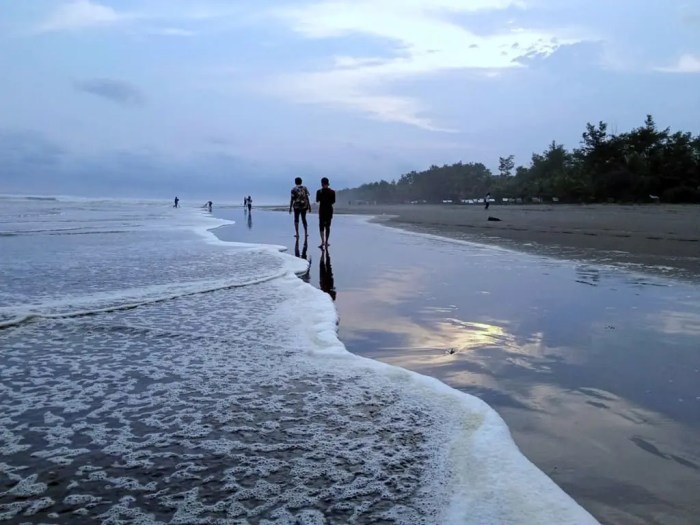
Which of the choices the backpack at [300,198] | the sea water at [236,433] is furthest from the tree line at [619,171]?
the sea water at [236,433]

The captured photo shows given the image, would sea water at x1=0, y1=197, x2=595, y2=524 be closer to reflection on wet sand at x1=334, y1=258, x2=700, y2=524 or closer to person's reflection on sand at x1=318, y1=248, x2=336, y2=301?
reflection on wet sand at x1=334, y1=258, x2=700, y2=524

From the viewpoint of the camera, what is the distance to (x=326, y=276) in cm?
860

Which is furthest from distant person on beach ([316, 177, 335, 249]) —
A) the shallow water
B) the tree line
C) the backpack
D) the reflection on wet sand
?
the tree line

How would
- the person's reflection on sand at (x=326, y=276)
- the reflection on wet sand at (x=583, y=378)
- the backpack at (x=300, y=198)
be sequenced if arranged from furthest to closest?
the backpack at (x=300, y=198), the person's reflection on sand at (x=326, y=276), the reflection on wet sand at (x=583, y=378)

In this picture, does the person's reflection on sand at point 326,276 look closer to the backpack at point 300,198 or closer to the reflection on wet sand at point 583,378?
the reflection on wet sand at point 583,378

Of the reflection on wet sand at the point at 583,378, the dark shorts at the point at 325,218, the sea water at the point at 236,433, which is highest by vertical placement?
the dark shorts at the point at 325,218

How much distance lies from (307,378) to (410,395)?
2.43 feet

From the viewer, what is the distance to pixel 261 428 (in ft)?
8.89

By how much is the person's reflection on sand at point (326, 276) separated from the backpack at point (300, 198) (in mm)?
4111

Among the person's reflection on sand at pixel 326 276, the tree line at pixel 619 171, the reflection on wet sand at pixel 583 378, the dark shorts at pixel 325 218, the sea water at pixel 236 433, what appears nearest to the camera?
the sea water at pixel 236 433

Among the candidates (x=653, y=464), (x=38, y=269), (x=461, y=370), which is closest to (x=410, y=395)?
(x=461, y=370)

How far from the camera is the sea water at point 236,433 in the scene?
1.99 meters

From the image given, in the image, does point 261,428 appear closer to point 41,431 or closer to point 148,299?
point 41,431

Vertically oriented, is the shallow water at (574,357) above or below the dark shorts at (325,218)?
below
